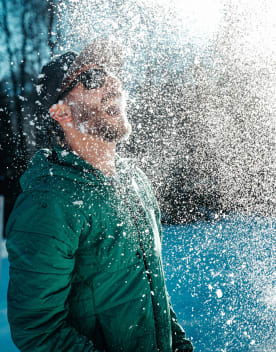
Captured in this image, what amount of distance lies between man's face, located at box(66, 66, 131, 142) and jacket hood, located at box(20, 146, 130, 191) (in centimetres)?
24

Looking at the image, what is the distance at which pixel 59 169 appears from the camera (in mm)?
1004

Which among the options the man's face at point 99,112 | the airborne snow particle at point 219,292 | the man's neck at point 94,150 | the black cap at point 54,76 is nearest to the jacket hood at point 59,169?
the man's neck at point 94,150

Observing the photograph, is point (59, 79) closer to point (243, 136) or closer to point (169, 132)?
point (169, 132)

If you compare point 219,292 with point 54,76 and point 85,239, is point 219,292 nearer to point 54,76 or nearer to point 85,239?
point 85,239

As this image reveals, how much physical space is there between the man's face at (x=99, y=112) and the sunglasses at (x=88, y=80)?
0.01 meters

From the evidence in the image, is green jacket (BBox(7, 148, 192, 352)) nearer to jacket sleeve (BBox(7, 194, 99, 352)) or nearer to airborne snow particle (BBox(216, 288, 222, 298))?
jacket sleeve (BBox(7, 194, 99, 352))

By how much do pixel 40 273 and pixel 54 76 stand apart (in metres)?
0.93

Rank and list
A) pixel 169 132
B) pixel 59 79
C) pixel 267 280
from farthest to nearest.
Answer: pixel 169 132, pixel 267 280, pixel 59 79

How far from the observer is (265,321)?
9.63 ft

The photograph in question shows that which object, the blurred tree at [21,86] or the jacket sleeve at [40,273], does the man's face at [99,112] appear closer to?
the jacket sleeve at [40,273]

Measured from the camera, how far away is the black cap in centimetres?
133

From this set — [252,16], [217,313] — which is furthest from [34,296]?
[252,16]

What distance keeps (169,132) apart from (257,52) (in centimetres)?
328

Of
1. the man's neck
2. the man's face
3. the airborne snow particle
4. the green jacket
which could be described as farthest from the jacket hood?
the airborne snow particle
